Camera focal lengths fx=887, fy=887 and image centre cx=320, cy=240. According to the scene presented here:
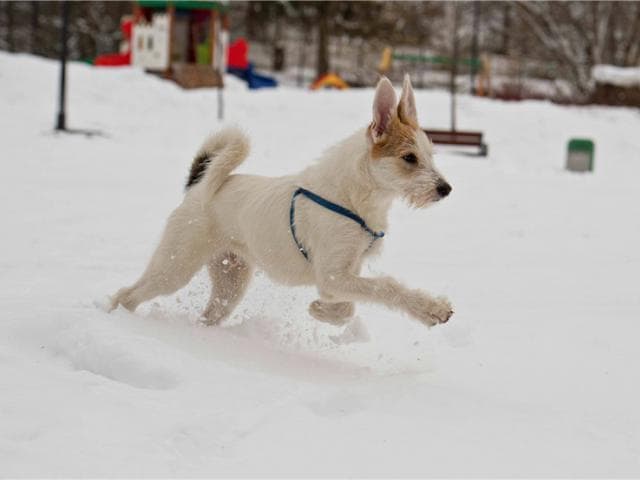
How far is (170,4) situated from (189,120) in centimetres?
617

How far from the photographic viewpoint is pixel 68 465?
2.88 meters

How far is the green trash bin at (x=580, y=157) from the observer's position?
16.0m

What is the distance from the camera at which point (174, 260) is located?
5090 millimetres

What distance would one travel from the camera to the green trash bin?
1595 cm

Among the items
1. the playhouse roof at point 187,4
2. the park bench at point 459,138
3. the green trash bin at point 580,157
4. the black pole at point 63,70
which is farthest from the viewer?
the playhouse roof at point 187,4

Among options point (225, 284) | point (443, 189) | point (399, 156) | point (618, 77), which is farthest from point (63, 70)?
Answer: point (618, 77)

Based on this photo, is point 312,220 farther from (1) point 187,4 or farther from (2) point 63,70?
(1) point 187,4

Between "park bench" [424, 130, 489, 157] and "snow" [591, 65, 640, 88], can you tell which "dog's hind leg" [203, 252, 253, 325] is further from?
"snow" [591, 65, 640, 88]

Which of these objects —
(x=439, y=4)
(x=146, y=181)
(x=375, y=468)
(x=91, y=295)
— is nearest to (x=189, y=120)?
(x=146, y=181)

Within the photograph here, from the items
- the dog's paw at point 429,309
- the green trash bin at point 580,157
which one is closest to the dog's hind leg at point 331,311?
the dog's paw at point 429,309

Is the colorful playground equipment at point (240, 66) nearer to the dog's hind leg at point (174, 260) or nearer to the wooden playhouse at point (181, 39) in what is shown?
the wooden playhouse at point (181, 39)

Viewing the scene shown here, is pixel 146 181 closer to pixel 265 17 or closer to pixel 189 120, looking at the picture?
pixel 189 120

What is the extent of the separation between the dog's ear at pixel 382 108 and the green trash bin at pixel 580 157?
12219 millimetres

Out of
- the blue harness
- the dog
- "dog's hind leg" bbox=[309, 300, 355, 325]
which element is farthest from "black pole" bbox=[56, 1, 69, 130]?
"dog's hind leg" bbox=[309, 300, 355, 325]
